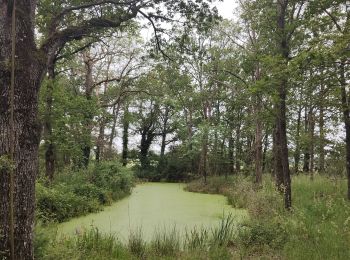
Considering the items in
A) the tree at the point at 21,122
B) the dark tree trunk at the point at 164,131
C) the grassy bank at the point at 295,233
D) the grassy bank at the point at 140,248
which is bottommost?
the grassy bank at the point at 140,248

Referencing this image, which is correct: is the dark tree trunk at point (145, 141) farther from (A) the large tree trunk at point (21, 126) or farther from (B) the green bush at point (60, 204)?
(A) the large tree trunk at point (21, 126)

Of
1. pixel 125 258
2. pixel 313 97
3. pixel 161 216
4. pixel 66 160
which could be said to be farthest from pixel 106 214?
pixel 66 160

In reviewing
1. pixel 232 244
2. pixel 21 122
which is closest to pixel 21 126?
pixel 21 122

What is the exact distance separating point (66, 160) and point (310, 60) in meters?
13.3

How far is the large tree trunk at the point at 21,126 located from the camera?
11.0 ft

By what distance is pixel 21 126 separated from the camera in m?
3.44

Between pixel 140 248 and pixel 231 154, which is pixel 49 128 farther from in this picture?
pixel 231 154

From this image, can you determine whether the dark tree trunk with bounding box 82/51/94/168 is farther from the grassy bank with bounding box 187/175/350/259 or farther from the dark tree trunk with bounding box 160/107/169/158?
the dark tree trunk with bounding box 160/107/169/158

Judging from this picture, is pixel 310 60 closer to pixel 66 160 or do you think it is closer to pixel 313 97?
pixel 313 97

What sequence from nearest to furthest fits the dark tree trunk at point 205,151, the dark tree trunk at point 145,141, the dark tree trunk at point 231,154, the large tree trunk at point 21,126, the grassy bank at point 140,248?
the large tree trunk at point 21,126, the grassy bank at point 140,248, the dark tree trunk at point 205,151, the dark tree trunk at point 231,154, the dark tree trunk at point 145,141

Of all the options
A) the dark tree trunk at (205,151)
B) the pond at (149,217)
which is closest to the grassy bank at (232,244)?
the pond at (149,217)

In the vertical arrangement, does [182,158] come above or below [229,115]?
below

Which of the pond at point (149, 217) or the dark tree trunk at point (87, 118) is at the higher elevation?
the dark tree trunk at point (87, 118)

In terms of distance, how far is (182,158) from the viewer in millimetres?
21953
